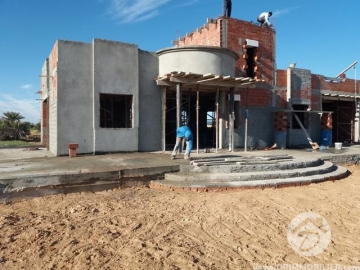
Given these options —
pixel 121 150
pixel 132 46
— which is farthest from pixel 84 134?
pixel 132 46

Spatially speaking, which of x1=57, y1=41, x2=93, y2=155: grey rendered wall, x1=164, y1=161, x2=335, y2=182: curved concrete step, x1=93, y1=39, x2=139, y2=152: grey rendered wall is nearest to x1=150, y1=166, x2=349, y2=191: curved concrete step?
x1=164, y1=161, x2=335, y2=182: curved concrete step

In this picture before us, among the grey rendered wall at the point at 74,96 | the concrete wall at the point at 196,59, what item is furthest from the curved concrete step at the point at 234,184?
the concrete wall at the point at 196,59

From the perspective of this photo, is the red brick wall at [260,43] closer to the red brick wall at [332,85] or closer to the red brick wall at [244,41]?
the red brick wall at [244,41]

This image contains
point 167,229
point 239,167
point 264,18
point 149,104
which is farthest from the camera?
point 264,18

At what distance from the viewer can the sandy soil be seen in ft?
12.9

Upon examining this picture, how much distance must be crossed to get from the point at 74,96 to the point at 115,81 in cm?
185

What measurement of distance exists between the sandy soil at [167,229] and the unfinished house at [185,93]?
5.26 m

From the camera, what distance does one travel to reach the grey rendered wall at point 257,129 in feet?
49.4

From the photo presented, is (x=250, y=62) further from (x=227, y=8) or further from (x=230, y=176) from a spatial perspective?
(x=230, y=176)

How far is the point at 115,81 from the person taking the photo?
12188 millimetres

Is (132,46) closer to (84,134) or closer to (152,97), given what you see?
(152,97)

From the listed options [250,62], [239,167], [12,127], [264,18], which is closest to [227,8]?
[264,18]

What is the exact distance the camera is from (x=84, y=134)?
11695mm

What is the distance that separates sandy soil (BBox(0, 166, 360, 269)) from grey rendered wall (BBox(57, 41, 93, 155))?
16.3 feet
